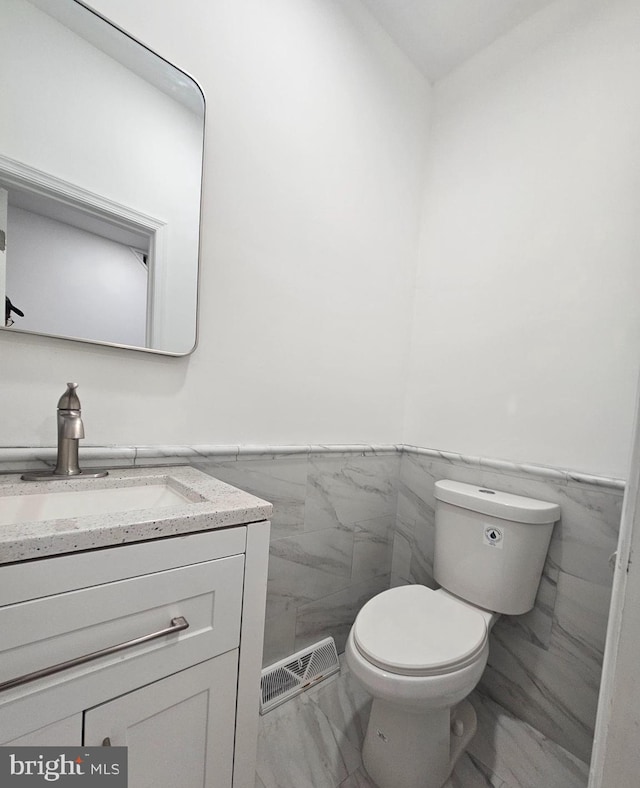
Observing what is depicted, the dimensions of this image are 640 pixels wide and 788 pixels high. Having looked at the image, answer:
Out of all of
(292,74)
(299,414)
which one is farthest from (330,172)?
(299,414)

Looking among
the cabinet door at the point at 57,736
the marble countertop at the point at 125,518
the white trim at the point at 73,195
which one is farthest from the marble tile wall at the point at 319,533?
the white trim at the point at 73,195

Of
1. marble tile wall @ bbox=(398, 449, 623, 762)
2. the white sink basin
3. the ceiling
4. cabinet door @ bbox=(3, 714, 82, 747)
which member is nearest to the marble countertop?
the white sink basin

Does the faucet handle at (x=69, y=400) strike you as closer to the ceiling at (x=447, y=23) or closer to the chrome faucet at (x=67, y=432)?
the chrome faucet at (x=67, y=432)

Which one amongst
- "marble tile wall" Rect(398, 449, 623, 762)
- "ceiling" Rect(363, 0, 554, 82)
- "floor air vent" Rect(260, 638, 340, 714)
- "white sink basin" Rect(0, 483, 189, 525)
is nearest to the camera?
"white sink basin" Rect(0, 483, 189, 525)

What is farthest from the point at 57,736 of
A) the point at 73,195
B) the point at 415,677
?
the point at 73,195

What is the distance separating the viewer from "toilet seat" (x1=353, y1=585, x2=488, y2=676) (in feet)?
2.85

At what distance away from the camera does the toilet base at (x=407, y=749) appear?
37.5 inches

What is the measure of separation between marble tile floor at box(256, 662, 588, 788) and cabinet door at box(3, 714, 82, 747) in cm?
72

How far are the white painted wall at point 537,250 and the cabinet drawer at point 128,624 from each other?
1142 millimetres

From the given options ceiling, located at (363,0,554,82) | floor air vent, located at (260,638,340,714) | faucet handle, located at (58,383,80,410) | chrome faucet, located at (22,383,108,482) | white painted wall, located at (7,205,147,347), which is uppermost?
ceiling, located at (363,0,554,82)

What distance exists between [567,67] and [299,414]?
159 cm

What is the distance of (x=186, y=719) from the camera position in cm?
65

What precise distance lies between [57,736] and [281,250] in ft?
4.20

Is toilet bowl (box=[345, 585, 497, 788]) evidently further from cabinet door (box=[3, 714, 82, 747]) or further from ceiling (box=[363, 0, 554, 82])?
ceiling (box=[363, 0, 554, 82])
